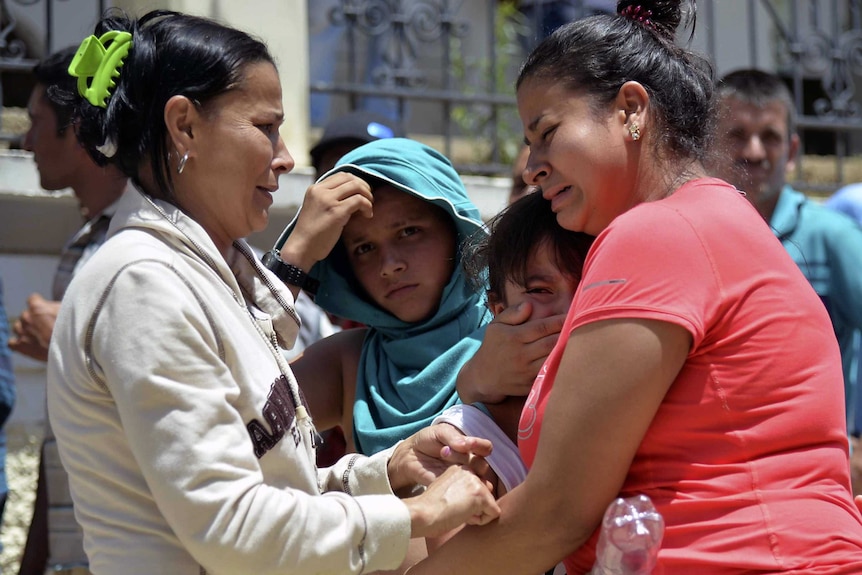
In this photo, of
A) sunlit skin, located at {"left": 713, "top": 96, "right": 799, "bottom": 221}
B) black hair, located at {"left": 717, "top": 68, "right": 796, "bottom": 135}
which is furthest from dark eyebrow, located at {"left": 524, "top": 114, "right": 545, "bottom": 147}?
black hair, located at {"left": 717, "top": 68, "right": 796, "bottom": 135}

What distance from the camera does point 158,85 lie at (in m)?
2.09

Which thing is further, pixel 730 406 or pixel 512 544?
pixel 512 544

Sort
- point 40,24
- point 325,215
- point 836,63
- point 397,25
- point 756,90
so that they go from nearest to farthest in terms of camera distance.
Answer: point 325,215 < point 756,90 < point 397,25 < point 40,24 < point 836,63

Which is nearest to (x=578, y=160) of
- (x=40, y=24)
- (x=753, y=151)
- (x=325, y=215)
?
(x=325, y=215)

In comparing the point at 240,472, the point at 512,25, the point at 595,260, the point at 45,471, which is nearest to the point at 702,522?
the point at 595,260

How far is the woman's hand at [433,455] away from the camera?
7.27ft

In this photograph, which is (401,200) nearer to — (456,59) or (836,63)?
(456,59)

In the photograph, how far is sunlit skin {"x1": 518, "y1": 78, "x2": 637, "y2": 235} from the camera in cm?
208

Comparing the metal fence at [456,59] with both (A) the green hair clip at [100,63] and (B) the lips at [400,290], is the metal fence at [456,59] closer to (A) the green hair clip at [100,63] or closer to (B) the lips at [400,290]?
(B) the lips at [400,290]

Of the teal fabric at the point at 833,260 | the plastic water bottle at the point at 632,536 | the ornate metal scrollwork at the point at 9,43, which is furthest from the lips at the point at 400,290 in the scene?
the ornate metal scrollwork at the point at 9,43

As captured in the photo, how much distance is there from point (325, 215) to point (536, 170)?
0.72 m

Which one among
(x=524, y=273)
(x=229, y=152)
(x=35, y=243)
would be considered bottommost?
(x=35, y=243)

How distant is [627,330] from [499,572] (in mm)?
514

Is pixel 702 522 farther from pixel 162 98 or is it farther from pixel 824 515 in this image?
pixel 162 98
